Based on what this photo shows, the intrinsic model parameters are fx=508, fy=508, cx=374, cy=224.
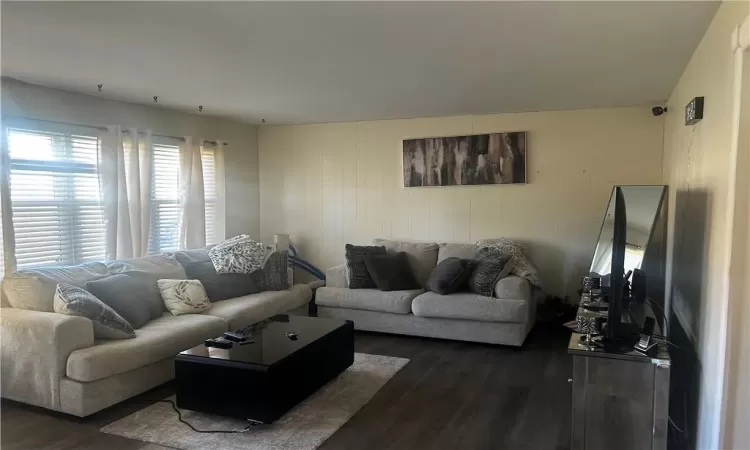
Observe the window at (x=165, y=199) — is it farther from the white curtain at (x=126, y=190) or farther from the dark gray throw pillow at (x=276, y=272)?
the dark gray throw pillow at (x=276, y=272)

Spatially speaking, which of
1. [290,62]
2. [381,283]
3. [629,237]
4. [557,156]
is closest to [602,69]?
[629,237]

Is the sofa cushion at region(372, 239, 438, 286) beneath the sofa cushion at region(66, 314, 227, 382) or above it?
above

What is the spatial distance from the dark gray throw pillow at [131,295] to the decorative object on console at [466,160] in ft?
9.70

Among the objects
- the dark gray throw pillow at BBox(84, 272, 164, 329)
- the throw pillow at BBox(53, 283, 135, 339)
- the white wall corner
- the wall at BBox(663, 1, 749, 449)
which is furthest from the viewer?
the dark gray throw pillow at BBox(84, 272, 164, 329)

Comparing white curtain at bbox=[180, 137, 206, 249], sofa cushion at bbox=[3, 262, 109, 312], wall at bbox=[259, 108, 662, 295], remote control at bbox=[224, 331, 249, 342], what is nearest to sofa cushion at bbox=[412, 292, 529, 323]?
wall at bbox=[259, 108, 662, 295]

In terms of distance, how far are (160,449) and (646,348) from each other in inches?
99.5

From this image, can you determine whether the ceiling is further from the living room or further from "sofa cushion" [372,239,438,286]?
"sofa cushion" [372,239,438,286]

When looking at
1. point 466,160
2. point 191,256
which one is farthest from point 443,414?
point 466,160

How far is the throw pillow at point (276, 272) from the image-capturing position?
491cm

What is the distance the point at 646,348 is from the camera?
93.3 inches

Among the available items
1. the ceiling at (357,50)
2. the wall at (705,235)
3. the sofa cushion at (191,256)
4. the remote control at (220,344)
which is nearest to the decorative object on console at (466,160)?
the ceiling at (357,50)

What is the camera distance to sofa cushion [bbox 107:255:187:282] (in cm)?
406

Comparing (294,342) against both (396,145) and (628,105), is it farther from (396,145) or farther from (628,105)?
(628,105)

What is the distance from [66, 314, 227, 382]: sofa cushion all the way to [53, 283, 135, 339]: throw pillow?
7 centimetres
